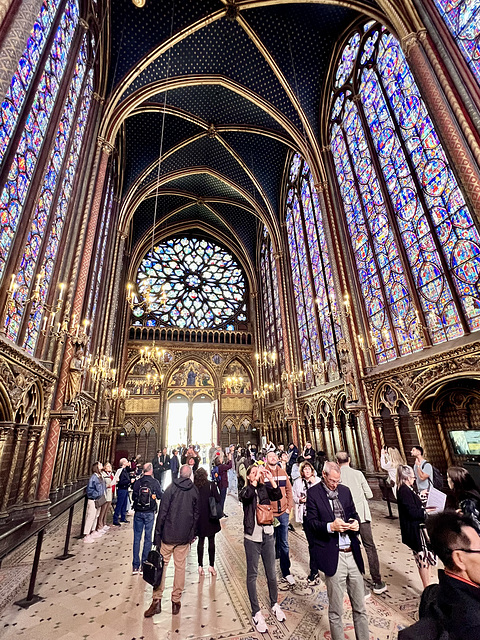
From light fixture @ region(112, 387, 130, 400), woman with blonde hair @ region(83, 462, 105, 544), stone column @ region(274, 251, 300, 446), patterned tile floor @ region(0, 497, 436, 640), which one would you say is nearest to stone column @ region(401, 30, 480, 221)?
patterned tile floor @ region(0, 497, 436, 640)

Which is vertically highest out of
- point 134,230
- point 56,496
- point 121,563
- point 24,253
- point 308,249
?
point 134,230

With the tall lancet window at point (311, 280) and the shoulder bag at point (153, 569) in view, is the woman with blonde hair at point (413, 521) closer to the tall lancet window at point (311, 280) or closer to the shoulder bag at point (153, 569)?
the shoulder bag at point (153, 569)

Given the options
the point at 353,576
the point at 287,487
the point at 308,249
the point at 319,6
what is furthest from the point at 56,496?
the point at 319,6

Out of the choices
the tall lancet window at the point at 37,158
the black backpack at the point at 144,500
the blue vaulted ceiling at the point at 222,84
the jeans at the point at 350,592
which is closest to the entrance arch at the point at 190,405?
the blue vaulted ceiling at the point at 222,84

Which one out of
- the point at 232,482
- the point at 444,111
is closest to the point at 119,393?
the point at 232,482

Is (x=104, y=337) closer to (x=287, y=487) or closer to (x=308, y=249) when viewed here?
(x=308, y=249)

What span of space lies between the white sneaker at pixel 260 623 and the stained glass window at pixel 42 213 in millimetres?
5702

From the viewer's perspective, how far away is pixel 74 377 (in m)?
8.15

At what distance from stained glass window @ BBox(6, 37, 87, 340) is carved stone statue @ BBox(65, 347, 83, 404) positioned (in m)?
1.87

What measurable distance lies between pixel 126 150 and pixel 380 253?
14.2m

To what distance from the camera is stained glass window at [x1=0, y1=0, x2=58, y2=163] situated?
5.79 metres

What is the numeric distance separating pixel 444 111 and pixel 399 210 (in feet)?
8.88

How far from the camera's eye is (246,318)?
2477cm

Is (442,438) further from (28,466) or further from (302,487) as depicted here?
(28,466)
